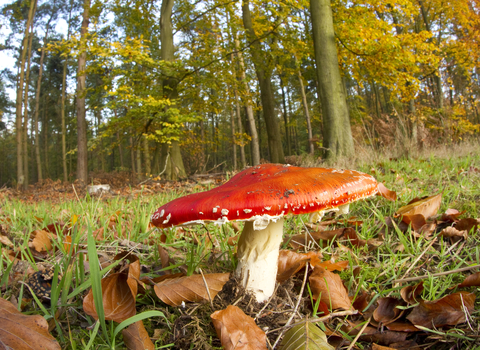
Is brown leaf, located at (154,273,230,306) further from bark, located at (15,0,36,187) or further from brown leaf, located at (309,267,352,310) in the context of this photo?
bark, located at (15,0,36,187)

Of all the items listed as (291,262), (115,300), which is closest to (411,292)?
(291,262)

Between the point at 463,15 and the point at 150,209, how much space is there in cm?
1559

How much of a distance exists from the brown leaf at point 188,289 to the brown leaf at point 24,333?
410 mm

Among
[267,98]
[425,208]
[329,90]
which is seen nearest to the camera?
[425,208]

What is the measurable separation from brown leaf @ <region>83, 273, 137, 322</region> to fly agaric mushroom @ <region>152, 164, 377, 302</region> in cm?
36

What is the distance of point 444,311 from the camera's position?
1.17m

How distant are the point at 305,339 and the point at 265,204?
48cm

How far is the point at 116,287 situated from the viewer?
4.03 feet

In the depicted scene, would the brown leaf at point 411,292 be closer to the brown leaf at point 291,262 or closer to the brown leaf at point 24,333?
the brown leaf at point 291,262

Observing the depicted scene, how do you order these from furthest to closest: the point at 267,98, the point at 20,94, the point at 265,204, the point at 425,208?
1. the point at 20,94
2. the point at 267,98
3. the point at 425,208
4. the point at 265,204

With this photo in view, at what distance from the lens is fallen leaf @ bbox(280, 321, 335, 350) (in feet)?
3.12

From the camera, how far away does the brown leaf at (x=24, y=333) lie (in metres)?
0.90

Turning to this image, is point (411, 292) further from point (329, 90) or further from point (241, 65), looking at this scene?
point (241, 65)

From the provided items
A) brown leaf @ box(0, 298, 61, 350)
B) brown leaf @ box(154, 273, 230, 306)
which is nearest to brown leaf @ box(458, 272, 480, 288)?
brown leaf @ box(154, 273, 230, 306)
